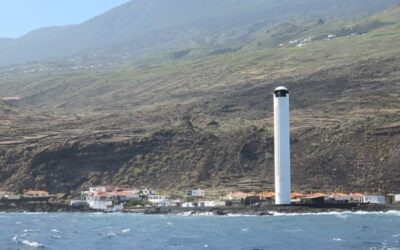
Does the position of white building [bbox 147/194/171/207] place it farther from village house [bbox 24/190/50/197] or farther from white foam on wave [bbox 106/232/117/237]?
white foam on wave [bbox 106/232/117/237]

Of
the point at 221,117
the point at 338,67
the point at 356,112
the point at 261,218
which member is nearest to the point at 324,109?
the point at 356,112

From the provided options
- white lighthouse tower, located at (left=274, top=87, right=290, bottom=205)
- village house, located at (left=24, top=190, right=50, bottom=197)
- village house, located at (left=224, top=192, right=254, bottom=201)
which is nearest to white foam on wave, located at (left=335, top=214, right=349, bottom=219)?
white lighthouse tower, located at (left=274, top=87, right=290, bottom=205)

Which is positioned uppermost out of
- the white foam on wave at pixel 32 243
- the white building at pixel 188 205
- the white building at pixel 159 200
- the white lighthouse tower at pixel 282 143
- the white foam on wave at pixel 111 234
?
the white lighthouse tower at pixel 282 143

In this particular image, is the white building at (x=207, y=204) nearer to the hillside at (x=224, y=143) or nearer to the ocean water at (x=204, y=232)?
the ocean water at (x=204, y=232)

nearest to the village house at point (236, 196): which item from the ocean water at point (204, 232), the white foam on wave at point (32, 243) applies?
the ocean water at point (204, 232)

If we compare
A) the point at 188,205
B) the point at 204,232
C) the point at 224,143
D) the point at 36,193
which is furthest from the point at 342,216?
the point at 36,193

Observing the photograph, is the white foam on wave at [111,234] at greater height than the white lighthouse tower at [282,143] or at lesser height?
lesser
